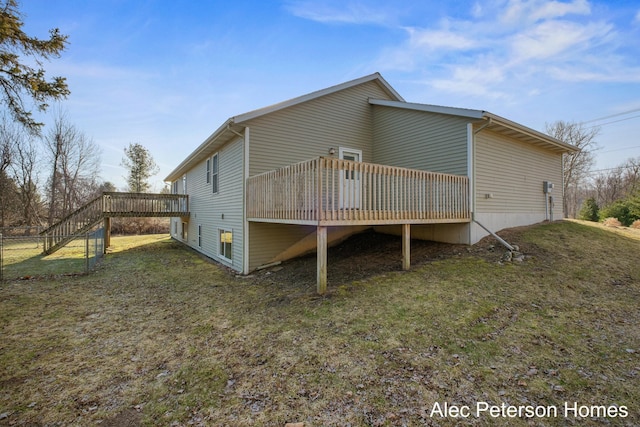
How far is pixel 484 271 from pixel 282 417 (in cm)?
586

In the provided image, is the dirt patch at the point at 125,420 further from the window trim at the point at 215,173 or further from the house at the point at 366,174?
the window trim at the point at 215,173

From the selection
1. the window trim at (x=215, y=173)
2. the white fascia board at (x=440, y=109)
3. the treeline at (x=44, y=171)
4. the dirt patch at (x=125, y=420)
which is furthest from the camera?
the treeline at (x=44, y=171)

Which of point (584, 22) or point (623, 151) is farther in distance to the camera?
point (623, 151)

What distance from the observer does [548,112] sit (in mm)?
27109

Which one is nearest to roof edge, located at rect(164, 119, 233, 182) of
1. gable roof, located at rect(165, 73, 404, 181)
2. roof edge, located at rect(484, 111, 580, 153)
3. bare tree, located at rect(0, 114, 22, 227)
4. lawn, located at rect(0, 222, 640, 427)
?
gable roof, located at rect(165, 73, 404, 181)

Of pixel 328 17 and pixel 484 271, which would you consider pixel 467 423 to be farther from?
pixel 328 17

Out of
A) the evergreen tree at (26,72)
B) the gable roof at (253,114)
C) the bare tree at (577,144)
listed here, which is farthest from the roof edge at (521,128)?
the bare tree at (577,144)

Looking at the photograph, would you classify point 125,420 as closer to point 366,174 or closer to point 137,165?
point 366,174

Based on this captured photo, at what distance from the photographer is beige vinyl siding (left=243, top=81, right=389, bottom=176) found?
366 inches

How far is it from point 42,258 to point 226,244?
8.28m

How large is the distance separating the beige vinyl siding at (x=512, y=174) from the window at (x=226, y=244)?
832cm

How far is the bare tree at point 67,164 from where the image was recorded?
23547mm

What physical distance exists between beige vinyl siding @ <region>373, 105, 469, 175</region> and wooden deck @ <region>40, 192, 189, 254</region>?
1153 centimetres

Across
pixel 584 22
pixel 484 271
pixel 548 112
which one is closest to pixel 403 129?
pixel 484 271
